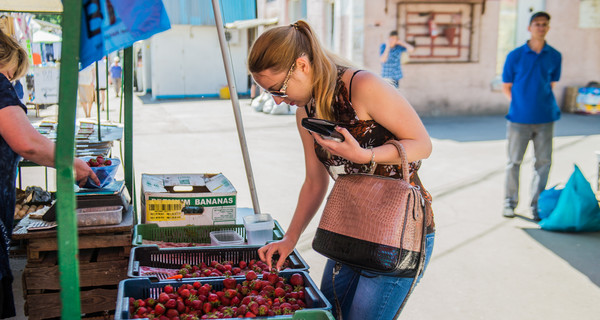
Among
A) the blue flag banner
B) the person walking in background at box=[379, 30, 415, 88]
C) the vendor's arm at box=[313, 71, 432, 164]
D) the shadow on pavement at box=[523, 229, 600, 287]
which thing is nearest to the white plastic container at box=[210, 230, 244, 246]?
the blue flag banner

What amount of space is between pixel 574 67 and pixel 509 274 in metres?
13.1

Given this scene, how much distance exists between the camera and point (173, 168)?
834 cm

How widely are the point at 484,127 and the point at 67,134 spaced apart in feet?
40.7

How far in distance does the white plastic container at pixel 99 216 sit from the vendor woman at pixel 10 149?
0.51ft

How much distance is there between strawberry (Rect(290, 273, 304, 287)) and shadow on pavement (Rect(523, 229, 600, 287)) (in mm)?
2905

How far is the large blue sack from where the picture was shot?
515cm

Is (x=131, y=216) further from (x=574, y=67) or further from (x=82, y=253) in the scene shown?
(x=574, y=67)

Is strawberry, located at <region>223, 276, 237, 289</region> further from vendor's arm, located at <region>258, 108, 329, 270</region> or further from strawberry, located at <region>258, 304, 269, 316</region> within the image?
strawberry, located at <region>258, 304, 269, 316</region>

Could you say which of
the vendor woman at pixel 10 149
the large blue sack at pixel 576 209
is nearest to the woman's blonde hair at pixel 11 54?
the vendor woman at pixel 10 149

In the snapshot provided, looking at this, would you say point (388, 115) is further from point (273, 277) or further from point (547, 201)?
point (547, 201)

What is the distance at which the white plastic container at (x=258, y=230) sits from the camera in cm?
314

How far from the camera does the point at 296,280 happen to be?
2436 mm

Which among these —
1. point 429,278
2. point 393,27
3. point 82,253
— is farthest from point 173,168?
point 393,27

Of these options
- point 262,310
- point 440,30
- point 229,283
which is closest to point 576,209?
point 229,283
